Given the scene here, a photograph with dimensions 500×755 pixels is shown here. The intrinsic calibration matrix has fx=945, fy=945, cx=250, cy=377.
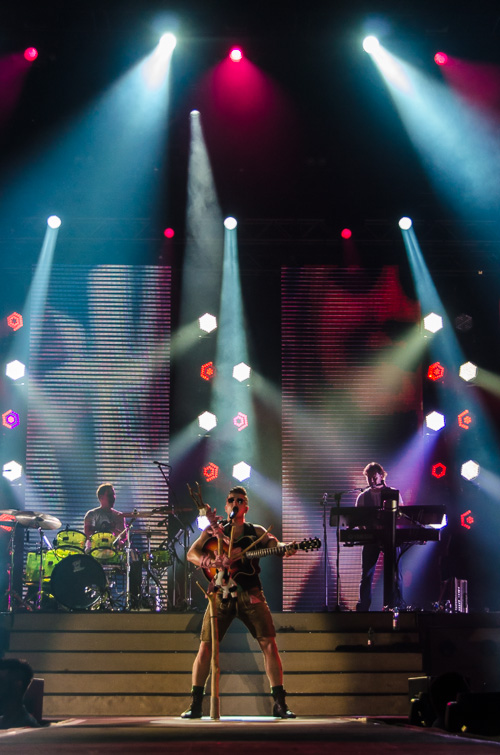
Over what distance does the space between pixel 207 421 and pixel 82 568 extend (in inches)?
135

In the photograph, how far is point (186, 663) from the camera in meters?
8.33

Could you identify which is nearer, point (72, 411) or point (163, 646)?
point (163, 646)

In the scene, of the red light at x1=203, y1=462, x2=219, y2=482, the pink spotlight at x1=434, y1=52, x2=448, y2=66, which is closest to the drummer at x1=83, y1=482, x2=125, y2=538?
the red light at x1=203, y1=462, x2=219, y2=482

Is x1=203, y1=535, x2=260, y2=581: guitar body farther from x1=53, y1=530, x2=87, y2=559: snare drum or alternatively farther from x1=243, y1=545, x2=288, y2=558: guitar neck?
x1=53, y1=530, x2=87, y2=559: snare drum

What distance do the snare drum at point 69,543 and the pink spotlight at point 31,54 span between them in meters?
5.37

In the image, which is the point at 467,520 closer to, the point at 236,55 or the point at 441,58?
the point at 441,58

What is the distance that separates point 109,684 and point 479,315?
24.5 ft

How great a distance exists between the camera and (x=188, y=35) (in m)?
10.6

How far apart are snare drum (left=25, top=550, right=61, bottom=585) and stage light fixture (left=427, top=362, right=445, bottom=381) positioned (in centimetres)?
560

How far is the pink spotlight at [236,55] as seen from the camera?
1077 centimetres

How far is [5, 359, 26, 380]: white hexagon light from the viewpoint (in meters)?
12.7

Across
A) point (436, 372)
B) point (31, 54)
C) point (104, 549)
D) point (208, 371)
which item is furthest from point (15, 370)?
point (436, 372)

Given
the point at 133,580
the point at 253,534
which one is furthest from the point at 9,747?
the point at 133,580

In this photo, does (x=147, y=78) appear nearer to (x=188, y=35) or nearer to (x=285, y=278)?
(x=188, y=35)
